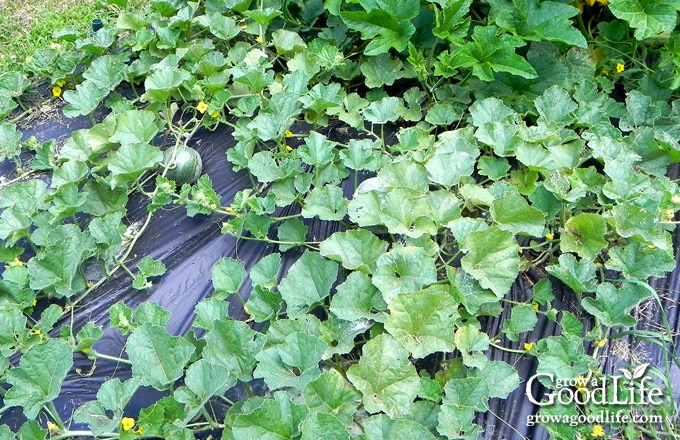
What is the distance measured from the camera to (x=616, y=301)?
2.19 metres

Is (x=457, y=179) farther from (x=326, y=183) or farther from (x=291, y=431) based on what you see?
(x=291, y=431)

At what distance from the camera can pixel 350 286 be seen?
7.06 feet

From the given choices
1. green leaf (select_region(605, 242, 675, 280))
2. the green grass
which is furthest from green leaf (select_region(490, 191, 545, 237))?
the green grass

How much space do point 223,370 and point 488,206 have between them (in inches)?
49.1

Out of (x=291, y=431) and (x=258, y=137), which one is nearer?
(x=291, y=431)

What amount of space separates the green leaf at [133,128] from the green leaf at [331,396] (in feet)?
5.15

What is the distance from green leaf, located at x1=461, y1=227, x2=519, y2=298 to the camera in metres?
2.18

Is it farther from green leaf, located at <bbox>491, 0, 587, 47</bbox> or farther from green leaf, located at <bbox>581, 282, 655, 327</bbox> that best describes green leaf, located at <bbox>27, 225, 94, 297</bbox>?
green leaf, located at <bbox>491, 0, 587, 47</bbox>

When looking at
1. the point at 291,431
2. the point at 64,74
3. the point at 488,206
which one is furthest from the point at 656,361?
the point at 64,74

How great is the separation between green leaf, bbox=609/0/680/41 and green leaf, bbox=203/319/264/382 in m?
2.12

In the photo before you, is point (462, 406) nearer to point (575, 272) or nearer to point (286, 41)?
point (575, 272)

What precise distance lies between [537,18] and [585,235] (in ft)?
3.73

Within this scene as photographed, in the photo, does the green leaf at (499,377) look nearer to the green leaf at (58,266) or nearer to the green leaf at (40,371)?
the green leaf at (40,371)

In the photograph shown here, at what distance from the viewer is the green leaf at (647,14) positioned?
8.98ft
